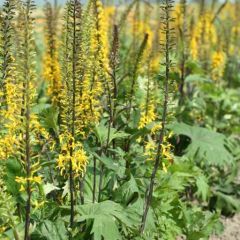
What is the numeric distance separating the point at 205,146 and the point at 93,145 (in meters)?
1.69

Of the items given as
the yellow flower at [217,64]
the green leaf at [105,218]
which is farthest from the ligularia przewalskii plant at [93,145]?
the yellow flower at [217,64]

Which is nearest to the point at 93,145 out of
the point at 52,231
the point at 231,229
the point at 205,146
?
the point at 52,231

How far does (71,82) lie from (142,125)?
142cm

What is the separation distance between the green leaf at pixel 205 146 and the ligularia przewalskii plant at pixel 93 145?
1 cm

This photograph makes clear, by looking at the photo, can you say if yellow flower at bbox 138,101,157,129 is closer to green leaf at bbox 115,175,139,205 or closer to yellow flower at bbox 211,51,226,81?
green leaf at bbox 115,175,139,205

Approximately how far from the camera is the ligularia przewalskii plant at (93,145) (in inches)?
129

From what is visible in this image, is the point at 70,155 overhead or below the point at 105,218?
overhead

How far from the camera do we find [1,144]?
131 inches

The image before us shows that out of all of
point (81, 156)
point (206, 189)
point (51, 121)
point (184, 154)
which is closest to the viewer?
point (81, 156)

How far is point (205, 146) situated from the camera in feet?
19.3

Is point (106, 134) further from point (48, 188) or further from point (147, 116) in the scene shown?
point (147, 116)

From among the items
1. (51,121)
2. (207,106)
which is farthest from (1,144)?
(207,106)

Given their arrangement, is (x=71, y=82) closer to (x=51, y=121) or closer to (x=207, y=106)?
(x=51, y=121)

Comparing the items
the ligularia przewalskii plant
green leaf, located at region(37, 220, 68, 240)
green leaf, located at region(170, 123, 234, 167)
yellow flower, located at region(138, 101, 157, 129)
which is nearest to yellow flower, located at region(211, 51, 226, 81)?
the ligularia przewalskii plant
